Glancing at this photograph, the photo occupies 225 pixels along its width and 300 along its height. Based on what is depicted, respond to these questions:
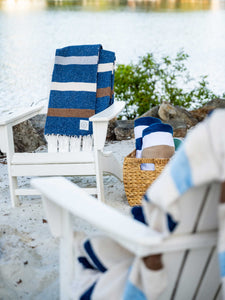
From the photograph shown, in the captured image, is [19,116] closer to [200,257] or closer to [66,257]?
[66,257]

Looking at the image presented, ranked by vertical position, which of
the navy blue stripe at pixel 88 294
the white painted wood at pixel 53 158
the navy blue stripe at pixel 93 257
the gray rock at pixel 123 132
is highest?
the navy blue stripe at pixel 93 257

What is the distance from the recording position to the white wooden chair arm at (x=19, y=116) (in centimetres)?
277

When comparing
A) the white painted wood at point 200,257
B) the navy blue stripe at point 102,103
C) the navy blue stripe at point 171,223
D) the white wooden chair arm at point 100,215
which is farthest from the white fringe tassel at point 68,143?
the navy blue stripe at point 171,223

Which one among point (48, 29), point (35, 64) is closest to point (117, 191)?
point (35, 64)

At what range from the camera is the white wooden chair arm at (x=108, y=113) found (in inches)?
104

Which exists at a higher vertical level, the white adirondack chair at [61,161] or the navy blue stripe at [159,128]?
the navy blue stripe at [159,128]

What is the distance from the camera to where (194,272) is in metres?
1.25

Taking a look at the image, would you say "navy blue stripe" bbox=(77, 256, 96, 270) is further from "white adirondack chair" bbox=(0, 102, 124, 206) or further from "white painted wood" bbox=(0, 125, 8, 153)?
"white painted wood" bbox=(0, 125, 8, 153)

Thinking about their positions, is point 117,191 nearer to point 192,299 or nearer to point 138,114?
point 192,299

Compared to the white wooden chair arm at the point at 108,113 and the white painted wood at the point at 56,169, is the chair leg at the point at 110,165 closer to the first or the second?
the white painted wood at the point at 56,169

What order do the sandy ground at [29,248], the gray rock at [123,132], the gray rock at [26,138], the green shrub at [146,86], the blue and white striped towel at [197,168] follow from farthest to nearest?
the green shrub at [146,86] → the gray rock at [123,132] → the gray rock at [26,138] → the sandy ground at [29,248] → the blue and white striped towel at [197,168]

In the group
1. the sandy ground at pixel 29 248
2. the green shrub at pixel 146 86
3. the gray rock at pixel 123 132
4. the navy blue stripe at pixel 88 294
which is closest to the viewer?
the navy blue stripe at pixel 88 294

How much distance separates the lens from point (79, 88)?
3.22 m

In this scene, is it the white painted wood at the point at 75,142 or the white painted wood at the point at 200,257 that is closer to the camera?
the white painted wood at the point at 200,257
